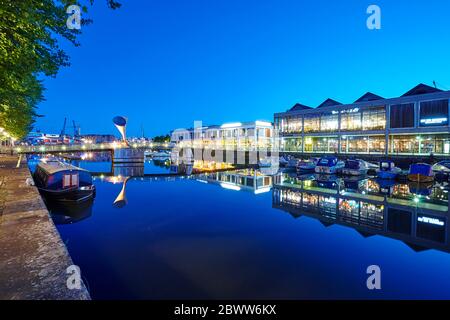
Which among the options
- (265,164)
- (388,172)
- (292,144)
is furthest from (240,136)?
(388,172)

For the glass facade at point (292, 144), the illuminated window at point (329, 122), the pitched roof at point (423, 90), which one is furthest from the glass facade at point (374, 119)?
the glass facade at point (292, 144)

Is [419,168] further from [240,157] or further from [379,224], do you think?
[240,157]

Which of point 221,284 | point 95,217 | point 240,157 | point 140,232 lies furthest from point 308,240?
point 240,157

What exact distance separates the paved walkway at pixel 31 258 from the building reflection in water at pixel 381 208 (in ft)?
46.8

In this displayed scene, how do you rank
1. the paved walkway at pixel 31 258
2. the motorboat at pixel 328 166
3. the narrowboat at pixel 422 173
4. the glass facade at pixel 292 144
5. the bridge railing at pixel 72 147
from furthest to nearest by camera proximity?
the glass facade at pixel 292 144 → the bridge railing at pixel 72 147 → the motorboat at pixel 328 166 → the narrowboat at pixel 422 173 → the paved walkway at pixel 31 258

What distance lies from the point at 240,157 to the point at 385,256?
211 ft

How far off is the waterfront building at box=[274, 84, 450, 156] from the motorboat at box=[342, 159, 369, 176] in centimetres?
2065

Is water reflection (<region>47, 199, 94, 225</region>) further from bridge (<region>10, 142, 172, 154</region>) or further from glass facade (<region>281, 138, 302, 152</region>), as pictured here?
glass facade (<region>281, 138, 302, 152</region>)

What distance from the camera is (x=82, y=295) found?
4934 millimetres

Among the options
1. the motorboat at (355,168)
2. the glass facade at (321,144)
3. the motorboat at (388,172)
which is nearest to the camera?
the motorboat at (388,172)

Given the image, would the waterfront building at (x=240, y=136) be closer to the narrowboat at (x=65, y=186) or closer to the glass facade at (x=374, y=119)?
the glass facade at (x=374, y=119)

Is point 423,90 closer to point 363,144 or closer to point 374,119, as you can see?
point 374,119

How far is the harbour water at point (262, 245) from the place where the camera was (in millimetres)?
8422
